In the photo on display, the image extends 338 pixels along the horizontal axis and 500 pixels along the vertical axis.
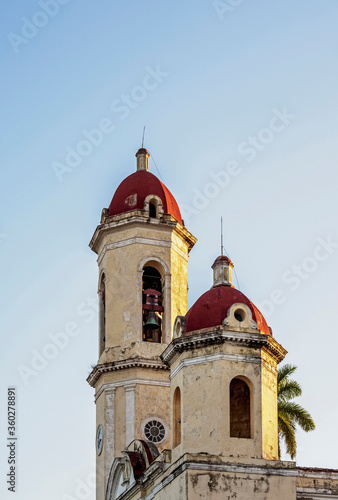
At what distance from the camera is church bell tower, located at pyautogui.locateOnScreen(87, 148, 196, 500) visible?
3300 cm

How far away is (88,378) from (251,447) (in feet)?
36.3

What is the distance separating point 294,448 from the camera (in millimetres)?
32750

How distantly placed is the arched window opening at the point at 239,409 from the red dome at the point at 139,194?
10.3m

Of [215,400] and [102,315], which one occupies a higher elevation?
[102,315]

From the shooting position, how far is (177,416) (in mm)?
26547

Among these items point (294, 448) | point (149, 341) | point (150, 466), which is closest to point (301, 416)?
point (294, 448)

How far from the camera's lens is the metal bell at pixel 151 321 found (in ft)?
111

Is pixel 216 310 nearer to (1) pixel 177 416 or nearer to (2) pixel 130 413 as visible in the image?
(1) pixel 177 416

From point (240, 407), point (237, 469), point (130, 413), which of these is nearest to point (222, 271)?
point (240, 407)

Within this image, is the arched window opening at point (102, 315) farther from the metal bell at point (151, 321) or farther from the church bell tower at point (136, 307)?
the metal bell at point (151, 321)

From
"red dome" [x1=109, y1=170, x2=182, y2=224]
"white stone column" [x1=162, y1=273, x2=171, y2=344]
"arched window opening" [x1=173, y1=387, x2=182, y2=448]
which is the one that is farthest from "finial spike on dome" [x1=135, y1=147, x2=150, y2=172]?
"arched window opening" [x1=173, y1=387, x2=182, y2=448]

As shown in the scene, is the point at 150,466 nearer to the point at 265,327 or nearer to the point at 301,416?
the point at 265,327

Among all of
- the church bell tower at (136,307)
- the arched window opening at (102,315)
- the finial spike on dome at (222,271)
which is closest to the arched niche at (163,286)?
the church bell tower at (136,307)

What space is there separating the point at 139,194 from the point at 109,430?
7593 mm
